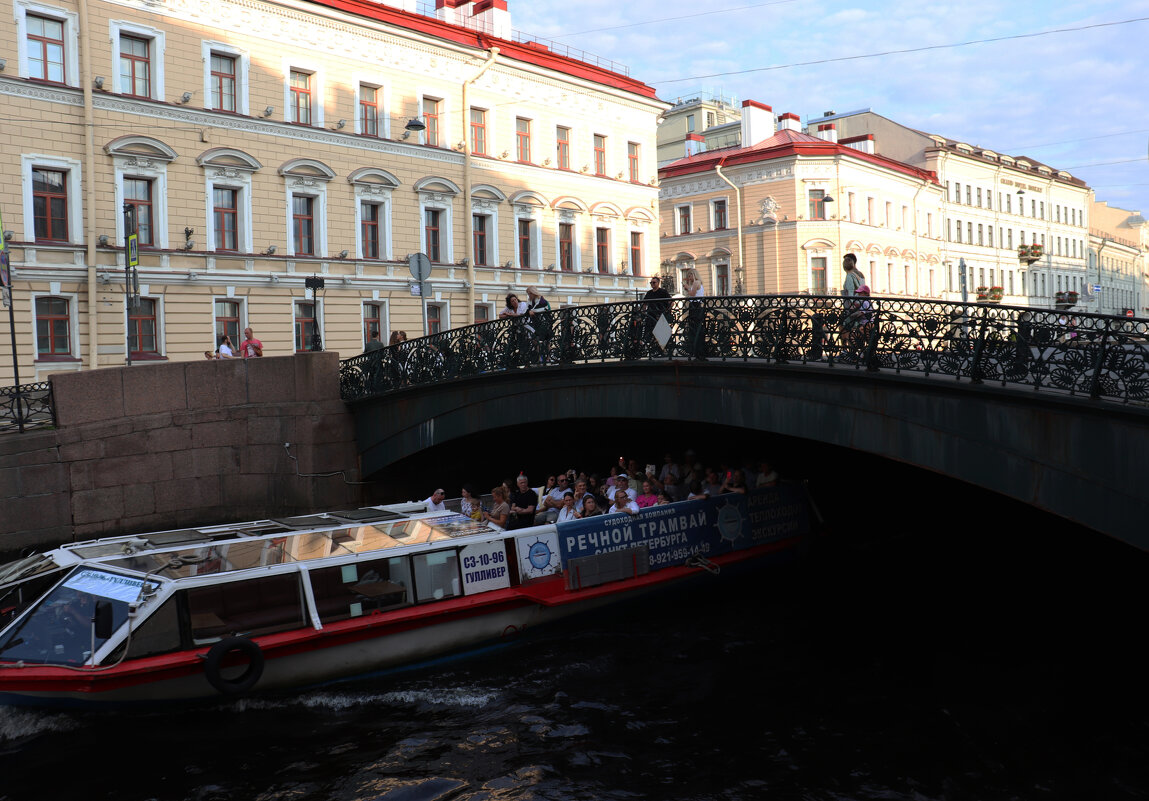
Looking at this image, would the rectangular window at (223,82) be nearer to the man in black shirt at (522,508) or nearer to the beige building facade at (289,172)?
the beige building facade at (289,172)

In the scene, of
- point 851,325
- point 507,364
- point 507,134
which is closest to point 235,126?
point 507,134

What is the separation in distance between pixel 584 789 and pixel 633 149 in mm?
30910

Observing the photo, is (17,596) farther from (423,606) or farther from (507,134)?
(507,134)

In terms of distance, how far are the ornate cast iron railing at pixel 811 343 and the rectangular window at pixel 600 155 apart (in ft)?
61.9

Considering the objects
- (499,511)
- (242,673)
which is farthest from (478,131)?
(242,673)

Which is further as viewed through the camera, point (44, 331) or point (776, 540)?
point (44, 331)

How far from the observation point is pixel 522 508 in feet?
48.9

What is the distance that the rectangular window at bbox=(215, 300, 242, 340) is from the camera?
2484 cm

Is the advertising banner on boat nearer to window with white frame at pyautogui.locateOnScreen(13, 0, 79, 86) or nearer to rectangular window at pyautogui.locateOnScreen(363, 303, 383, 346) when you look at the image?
rectangular window at pyautogui.locateOnScreen(363, 303, 383, 346)

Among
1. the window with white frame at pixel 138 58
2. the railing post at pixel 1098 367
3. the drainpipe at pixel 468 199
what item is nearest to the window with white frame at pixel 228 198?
the window with white frame at pixel 138 58

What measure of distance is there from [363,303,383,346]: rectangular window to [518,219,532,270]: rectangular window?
5732 millimetres

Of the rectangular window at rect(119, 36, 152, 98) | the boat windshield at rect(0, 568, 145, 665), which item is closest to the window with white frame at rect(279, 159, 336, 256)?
the rectangular window at rect(119, 36, 152, 98)

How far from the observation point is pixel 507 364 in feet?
53.0

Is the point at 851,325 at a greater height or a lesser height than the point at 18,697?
greater
